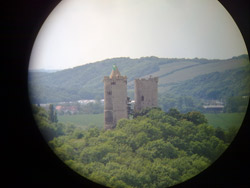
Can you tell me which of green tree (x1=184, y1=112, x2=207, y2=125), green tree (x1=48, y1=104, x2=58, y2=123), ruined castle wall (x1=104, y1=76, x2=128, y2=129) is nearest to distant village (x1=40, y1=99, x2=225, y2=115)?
green tree (x1=48, y1=104, x2=58, y2=123)

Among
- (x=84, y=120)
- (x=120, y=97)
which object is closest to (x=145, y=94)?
(x=120, y=97)

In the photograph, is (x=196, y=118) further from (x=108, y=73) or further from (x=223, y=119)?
(x=108, y=73)

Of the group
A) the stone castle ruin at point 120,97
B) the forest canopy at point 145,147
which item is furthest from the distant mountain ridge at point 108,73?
the forest canopy at point 145,147

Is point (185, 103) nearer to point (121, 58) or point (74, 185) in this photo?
point (121, 58)

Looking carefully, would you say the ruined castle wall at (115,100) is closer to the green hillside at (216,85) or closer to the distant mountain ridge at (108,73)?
the distant mountain ridge at (108,73)

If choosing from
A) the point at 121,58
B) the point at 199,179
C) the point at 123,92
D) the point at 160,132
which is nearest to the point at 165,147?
the point at 160,132

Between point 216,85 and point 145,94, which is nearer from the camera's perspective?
point 145,94

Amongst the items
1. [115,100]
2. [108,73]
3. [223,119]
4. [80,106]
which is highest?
[108,73]
